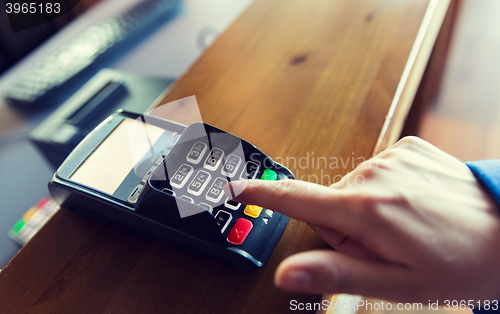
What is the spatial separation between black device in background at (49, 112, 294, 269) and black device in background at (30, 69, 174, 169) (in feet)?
0.53

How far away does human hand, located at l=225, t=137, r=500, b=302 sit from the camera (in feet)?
0.80

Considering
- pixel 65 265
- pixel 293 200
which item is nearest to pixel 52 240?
pixel 65 265

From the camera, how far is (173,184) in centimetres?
36

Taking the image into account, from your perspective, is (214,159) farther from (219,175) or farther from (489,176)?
(489,176)

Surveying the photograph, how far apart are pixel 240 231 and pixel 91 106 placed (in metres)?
0.42

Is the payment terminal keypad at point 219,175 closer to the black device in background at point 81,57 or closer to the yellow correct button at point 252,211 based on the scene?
the yellow correct button at point 252,211

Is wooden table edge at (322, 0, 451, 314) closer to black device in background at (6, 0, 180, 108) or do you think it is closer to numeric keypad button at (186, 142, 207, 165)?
numeric keypad button at (186, 142, 207, 165)

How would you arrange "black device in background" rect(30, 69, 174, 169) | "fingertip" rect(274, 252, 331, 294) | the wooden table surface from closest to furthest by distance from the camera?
1. "fingertip" rect(274, 252, 331, 294)
2. the wooden table surface
3. "black device in background" rect(30, 69, 174, 169)

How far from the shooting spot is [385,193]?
0.28 m

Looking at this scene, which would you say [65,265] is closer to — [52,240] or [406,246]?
[52,240]

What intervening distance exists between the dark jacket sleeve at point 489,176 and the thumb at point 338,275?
14cm

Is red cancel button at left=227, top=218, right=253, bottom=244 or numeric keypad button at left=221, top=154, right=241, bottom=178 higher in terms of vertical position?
numeric keypad button at left=221, top=154, right=241, bottom=178

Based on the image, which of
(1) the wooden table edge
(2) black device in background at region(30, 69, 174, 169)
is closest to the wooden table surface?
(1) the wooden table edge

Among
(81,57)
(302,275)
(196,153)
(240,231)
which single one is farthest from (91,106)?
(302,275)
